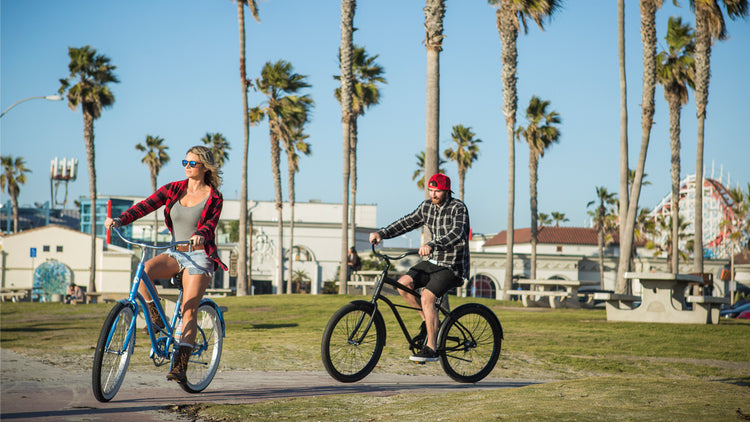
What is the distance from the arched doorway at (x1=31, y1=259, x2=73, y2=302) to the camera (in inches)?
2318

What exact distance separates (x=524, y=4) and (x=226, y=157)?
39.7 metres

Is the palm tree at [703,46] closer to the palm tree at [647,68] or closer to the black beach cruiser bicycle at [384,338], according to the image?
the palm tree at [647,68]

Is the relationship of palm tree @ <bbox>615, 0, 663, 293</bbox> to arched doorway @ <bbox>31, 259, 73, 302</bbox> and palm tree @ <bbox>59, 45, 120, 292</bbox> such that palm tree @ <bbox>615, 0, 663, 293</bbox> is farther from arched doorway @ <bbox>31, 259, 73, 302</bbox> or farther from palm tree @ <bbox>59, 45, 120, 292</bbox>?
arched doorway @ <bbox>31, 259, 73, 302</bbox>

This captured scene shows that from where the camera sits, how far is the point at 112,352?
208 inches

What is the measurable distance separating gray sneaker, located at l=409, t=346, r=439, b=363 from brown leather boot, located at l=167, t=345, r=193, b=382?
1973 mm

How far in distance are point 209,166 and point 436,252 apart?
7.29ft

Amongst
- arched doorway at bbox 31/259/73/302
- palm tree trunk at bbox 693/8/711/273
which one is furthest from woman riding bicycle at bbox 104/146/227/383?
arched doorway at bbox 31/259/73/302

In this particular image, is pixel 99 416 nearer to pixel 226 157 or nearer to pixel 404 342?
pixel 404 342

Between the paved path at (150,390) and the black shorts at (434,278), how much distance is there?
901 millimetres

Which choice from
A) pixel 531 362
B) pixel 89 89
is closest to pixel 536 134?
pixel 89 89

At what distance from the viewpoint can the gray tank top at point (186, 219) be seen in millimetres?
5832

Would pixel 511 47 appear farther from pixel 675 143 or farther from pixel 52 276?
pixel 52 276

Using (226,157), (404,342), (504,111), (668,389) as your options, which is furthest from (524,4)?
(226,157)

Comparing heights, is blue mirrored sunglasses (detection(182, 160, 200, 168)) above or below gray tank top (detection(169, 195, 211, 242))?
above
